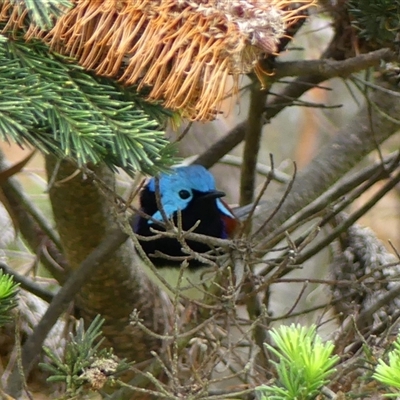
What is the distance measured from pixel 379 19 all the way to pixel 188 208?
2.06 feet

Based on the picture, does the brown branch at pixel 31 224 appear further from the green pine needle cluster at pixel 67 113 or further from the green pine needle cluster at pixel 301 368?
the green pine needle cluster at pixel 301 368

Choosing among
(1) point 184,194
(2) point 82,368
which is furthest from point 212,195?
(2) point 82,368

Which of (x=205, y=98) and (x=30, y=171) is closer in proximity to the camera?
(x=205, y=98)

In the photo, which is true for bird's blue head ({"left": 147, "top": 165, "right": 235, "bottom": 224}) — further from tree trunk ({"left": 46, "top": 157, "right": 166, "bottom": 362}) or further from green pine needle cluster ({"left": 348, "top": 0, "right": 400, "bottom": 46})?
green pine needle cluster ({"left": 348, "top": 0, "right": 400, "bottom": 46})

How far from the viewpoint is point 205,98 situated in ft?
2.29

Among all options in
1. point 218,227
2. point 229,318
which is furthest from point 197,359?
point 229,318

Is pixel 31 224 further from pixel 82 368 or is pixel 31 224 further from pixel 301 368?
pixel 301 368

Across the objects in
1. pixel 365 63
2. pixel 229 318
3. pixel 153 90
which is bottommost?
pixel 229 318

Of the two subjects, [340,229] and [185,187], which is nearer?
[340,229]

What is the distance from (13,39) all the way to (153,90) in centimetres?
16

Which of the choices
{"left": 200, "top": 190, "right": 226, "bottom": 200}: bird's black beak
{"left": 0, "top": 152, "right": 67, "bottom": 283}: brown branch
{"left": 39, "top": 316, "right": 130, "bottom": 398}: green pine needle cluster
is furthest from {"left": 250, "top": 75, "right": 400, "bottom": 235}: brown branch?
{"left": 39, "top": 316, "right": 130, "bottom": 398}: green pine needle cluster

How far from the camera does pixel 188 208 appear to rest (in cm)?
147

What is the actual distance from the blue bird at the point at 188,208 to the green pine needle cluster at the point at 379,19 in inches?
19.9

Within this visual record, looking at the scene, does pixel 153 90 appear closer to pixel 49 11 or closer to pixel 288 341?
pixel 49 11
